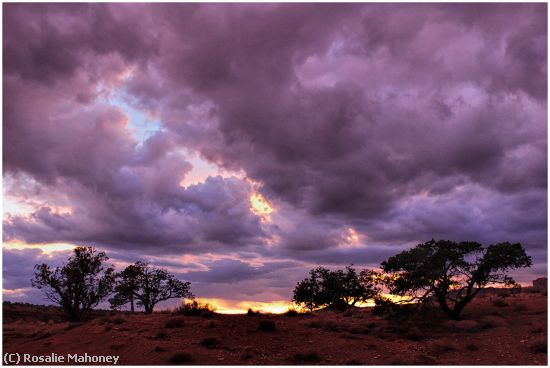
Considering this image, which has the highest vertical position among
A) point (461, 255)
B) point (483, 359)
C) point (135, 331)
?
point (461, 255)

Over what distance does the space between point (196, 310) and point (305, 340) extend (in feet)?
41.7

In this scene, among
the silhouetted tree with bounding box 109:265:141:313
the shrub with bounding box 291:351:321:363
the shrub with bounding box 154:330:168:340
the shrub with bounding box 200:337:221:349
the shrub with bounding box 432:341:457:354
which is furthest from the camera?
the silhouetted tree with bounding box 109:265:141:313

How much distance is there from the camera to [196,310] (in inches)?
1361

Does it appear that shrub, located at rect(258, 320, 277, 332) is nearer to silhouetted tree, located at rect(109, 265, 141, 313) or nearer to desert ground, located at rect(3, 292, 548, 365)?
desert ground, located at rect(3, 292, 548, 365)

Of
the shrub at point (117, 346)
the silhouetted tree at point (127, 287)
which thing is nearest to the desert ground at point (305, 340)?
the shrub at point (117, 346)

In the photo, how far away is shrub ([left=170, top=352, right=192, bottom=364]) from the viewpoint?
21000 mm

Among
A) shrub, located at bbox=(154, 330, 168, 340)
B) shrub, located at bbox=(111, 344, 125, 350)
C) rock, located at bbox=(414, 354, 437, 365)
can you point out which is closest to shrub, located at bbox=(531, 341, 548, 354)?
rock, located at bbox=(414, 354, 437, 365)

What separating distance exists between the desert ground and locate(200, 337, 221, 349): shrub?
0.18 feet

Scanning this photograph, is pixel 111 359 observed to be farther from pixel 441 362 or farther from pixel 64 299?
pixel 64 299

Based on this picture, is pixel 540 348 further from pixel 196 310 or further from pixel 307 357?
pixel 196 310

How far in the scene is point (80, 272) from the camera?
4531cm

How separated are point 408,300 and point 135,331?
20162 mm

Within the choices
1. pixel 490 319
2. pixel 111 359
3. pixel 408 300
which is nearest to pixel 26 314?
pixel 111 359

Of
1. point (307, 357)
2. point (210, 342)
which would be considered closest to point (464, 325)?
point (307, 357)
